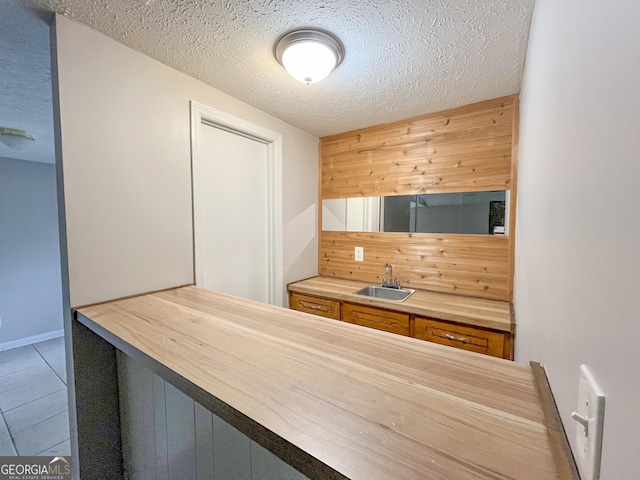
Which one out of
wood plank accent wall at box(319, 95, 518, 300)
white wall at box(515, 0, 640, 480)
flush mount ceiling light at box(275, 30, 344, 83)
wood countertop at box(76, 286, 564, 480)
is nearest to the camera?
A: white wall at box(515, 0, 640, 480)

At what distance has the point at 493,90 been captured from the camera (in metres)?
1.65

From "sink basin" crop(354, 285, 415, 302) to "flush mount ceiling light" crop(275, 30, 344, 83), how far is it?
157 centimetres

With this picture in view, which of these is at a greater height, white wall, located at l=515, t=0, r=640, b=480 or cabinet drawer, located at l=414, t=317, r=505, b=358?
white wall, located at l=515, t=0, r=640, b=480

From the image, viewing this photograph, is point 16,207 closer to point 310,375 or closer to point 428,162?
point 310,375

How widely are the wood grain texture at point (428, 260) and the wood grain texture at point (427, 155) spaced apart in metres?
0.40

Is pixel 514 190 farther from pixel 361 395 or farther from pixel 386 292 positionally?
pixel 361 395

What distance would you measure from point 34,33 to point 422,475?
212 centimetres

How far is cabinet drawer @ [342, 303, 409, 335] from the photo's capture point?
1.74 m

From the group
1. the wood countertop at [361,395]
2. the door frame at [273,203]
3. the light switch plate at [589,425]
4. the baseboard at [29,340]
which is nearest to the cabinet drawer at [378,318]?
the door frame at [273,203]

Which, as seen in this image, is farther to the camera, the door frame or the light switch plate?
the door frame

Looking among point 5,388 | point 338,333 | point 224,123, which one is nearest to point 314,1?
point 224,123

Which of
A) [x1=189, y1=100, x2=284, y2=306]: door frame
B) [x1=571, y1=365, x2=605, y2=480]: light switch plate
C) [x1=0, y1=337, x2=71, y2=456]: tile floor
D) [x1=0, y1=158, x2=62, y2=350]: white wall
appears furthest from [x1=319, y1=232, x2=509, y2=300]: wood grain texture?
[x1=0, y1=158, x2=62, y2=350]: white wall

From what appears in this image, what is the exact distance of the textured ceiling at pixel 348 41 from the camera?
102cm

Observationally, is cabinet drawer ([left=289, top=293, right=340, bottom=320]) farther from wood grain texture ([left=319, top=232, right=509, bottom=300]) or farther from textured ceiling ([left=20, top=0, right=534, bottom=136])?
textured ceiling ([left=20, top=0, right=534, bottom=136])
